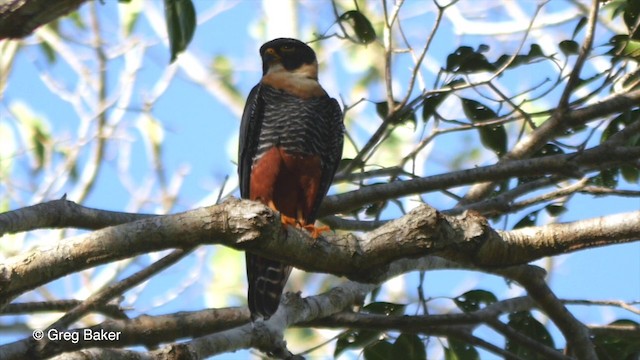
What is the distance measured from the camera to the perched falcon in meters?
5.22

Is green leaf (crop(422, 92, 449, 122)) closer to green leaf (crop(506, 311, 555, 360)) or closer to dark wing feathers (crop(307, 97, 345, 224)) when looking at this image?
dark wing feathers (crop(307, 97, 345, 224))

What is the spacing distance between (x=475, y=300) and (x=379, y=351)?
1.68ft

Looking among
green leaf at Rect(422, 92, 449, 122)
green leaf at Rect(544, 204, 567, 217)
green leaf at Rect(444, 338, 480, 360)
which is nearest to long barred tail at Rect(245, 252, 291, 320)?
green leaf at Rect(444, 338, 480, 360)

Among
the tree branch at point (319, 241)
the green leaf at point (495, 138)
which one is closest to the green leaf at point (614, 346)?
the green leaf at point (495, 138)

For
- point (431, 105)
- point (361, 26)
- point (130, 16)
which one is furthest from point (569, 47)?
point (130, 16)

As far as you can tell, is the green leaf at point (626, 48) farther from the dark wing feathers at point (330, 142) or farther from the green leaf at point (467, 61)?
the dark wing feathers at point (330, 142)

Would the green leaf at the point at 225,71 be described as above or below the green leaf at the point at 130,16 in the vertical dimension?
above

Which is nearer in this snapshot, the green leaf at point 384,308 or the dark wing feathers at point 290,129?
the green leaf at point 384,308

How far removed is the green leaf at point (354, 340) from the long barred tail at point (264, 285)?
37cm

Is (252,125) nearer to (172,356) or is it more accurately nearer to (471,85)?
(471,85)

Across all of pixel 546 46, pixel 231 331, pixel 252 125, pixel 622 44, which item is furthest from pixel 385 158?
pixel 231 331

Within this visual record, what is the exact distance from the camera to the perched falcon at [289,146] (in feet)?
17.1

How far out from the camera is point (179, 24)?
354 centimetres

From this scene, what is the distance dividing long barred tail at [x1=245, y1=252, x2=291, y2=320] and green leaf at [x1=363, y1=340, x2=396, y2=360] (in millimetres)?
486
